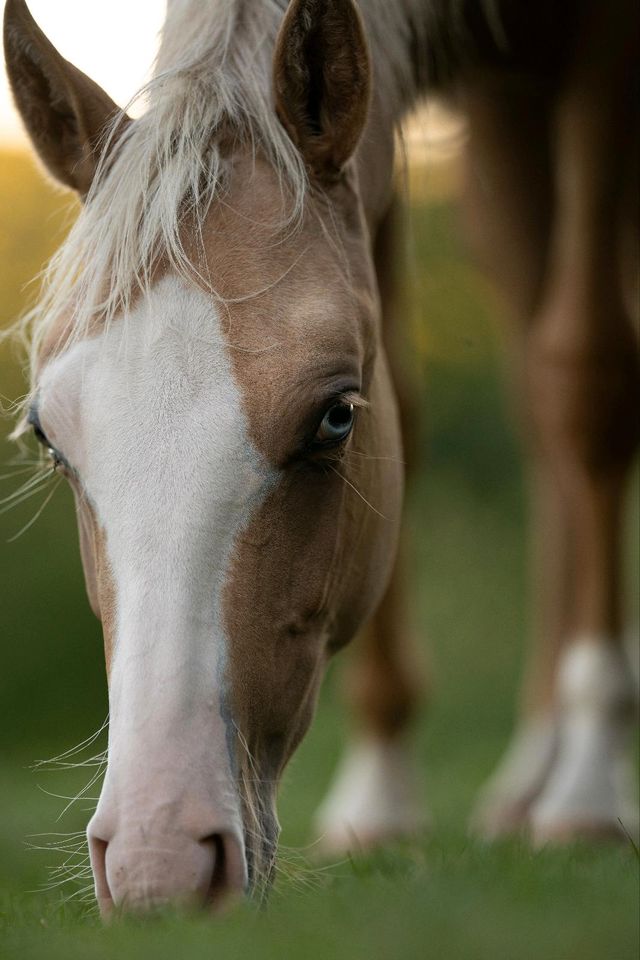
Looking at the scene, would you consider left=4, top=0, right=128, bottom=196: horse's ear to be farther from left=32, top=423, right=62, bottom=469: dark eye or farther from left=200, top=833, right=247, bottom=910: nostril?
left=200, top=833, right=247, bottom=910: nostril

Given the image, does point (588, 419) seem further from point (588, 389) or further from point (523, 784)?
point (523, 784)

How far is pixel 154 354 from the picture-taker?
216 centimetres

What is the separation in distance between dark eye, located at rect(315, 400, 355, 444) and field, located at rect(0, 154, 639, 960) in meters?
0.78

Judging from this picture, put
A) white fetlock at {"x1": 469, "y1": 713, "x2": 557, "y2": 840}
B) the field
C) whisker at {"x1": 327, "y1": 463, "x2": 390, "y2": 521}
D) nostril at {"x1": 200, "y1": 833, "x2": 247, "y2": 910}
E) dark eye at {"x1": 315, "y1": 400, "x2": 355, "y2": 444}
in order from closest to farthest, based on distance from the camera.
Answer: the field < nostril at {"x1": 200, "y1": 833, "x2": 247, "y2": 910} < dark eye at {"x1": 315, "y1": 400, "x2": 355, "y2": 444} < whisker at {"x1": 327, "y1": 463, "x2": 390, "y2": 521} < white fetlock at {"x1": 469, "y1": 713, "x2": 557, "y2": 840}

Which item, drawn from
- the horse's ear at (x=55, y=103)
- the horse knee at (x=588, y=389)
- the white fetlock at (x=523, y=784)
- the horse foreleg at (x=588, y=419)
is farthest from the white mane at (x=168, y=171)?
the white fetlock at (x=523, y=784)

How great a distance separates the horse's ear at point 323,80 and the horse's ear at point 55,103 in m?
0.36

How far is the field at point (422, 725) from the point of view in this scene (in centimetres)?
172

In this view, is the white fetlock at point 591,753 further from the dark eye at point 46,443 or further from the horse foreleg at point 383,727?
the dark eye at point 46,443

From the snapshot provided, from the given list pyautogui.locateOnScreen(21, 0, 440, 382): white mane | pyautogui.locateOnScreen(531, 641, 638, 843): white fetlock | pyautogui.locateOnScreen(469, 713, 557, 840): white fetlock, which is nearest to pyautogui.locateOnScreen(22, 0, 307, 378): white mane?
pyautogui.locateOnScreen(21, 0, 440, 382): white mane

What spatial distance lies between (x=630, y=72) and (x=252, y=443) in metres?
2.36

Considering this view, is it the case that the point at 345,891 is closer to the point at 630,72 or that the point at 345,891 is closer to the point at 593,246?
the point at 593,246

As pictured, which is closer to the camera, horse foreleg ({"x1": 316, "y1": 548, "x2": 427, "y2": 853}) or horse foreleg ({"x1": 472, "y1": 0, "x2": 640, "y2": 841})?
horse foreleg ({"x1": 472, "y1": 0, "x2": 640, "y2": 841})

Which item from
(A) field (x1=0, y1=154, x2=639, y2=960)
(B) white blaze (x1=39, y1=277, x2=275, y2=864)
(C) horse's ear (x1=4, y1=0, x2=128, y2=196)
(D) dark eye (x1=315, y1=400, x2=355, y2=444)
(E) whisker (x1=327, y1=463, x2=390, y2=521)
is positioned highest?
(C) horse's ear (x1=4, y1=0, x2=128, y2=196)

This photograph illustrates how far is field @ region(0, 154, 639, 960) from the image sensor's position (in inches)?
67.8
